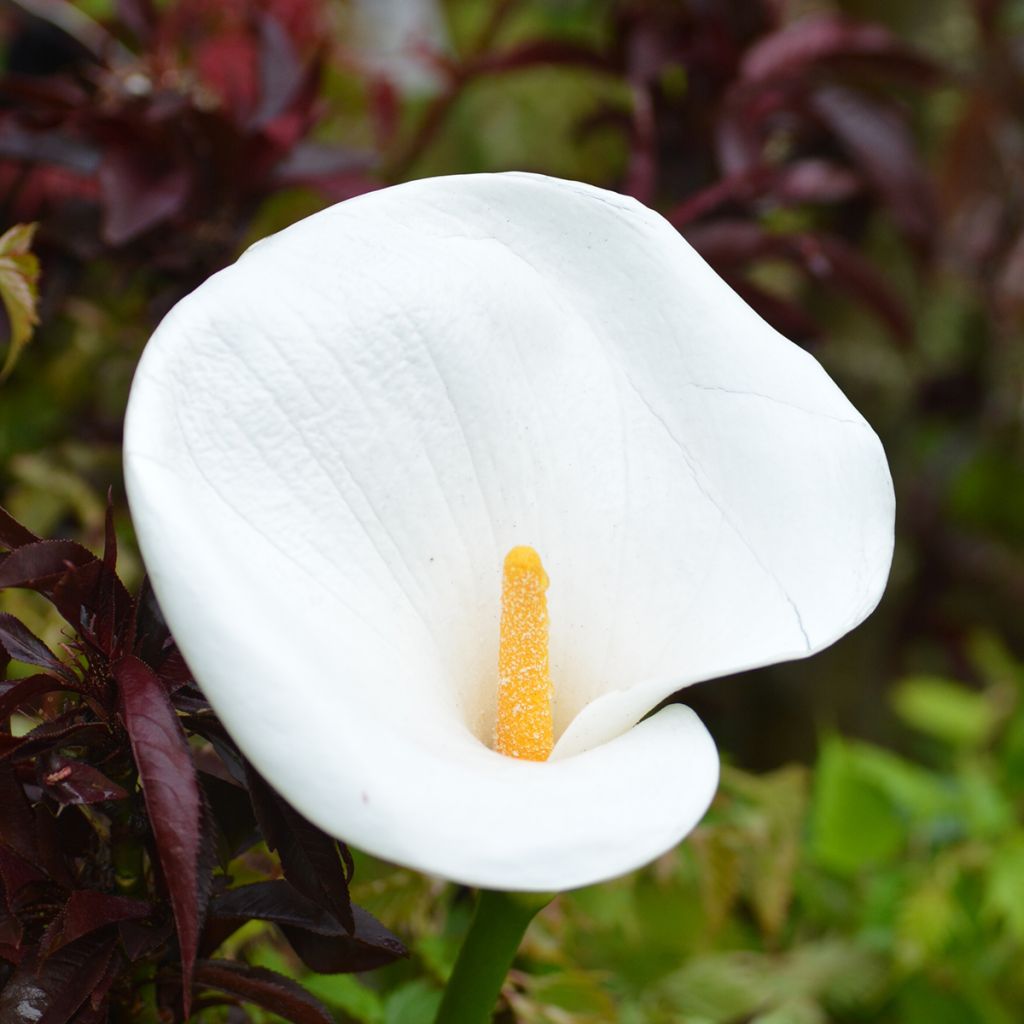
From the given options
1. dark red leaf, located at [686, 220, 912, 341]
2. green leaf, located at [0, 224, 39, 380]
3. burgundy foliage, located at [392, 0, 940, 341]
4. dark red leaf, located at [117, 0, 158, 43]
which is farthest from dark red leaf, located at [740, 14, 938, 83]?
green leaf, located at [0, 224, 39, 380]

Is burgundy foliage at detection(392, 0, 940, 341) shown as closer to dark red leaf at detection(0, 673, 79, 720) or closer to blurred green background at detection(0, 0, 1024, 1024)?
blurred green background at detection(0, 0, 1024, 1024)

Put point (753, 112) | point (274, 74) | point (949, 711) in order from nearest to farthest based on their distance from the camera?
point (274, 74) < point (753, 112) < point (949, 711)

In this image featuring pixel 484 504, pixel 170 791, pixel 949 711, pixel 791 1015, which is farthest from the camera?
pixel 949 711

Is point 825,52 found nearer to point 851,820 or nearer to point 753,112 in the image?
point 753,112

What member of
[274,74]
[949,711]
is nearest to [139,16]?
[274,74]

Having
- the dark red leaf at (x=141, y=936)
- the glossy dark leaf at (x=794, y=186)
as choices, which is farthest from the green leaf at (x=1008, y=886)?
the dark red leaf at (x=141, y=936)

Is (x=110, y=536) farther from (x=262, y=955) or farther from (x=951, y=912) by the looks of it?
(x=951, y=912)
